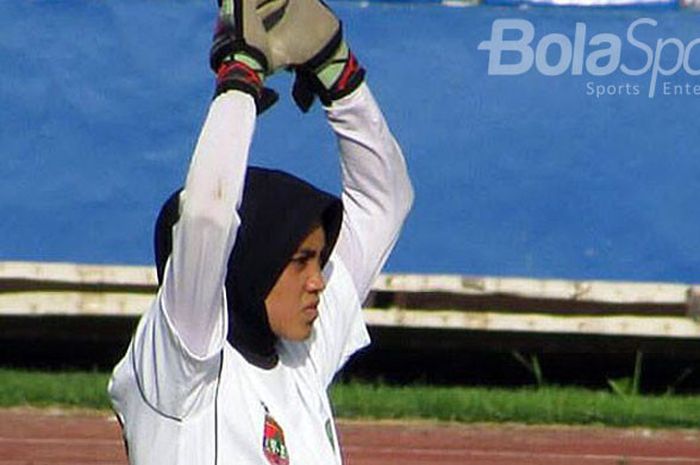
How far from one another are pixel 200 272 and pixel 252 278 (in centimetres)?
25

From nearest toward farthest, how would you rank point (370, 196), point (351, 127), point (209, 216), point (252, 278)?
point (209, 216) < point (252, 278) < point (351, 127) < point (370, 196)

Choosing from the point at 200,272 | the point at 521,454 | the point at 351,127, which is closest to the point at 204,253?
the point at 200,272

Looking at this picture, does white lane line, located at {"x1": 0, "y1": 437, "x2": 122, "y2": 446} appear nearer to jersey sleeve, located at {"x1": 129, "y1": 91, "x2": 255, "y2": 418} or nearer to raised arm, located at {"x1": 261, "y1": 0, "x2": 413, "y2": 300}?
Result: raised arm, located at {"x1": 261, "y1": 0, "x2": 413, "y2": 300}

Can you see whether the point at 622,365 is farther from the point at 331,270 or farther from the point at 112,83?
the point at 331,270

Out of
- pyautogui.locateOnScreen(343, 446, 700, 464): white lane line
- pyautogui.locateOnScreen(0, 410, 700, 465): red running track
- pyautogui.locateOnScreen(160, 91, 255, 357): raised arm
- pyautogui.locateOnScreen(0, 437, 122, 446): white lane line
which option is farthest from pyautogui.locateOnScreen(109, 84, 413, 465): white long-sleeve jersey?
pyautogui.locateOnScreen(0, 437, 122, 446): white lane line

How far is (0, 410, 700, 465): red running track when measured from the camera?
28.7 feet

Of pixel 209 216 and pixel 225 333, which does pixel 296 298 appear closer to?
pixel 225 333

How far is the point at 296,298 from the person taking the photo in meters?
3.59

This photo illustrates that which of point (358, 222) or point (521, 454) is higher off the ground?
point (358, 222)

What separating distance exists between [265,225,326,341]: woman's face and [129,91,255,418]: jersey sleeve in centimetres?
16

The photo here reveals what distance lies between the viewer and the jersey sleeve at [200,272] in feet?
10.8

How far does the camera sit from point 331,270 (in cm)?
388

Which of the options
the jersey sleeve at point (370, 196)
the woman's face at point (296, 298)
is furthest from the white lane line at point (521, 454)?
the woman's face at point (296, 298)

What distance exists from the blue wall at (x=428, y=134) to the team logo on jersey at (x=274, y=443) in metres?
6.00
